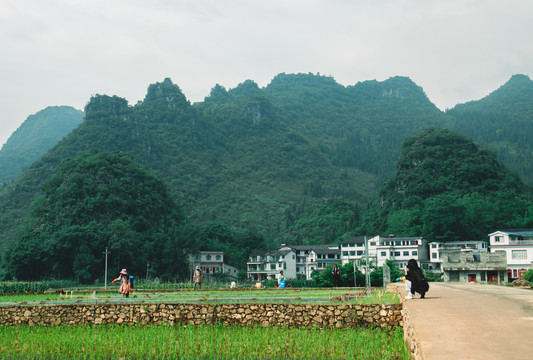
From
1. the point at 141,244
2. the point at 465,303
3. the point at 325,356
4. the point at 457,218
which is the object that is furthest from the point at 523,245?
the point at 141,244

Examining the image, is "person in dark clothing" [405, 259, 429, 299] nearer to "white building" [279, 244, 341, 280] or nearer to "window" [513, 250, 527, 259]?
"window" [513, 250, 527, 259]

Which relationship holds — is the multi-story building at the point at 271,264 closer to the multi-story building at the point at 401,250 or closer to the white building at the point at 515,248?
the multi-story building at the point at 401,250

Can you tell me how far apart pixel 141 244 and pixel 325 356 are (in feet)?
296

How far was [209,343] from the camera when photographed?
1938 cm

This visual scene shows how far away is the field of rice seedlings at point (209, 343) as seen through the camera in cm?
1745

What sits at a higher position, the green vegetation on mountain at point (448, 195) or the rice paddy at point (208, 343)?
the green vegetation on mountain at point (448, 195)

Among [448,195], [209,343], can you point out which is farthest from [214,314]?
[448,195]

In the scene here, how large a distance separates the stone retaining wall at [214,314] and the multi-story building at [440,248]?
75.4 meters

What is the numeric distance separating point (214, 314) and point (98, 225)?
84624 millimetres

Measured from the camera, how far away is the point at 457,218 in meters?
100

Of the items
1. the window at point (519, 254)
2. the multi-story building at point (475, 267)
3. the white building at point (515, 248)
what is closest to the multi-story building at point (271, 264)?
the white building at point (515, 248)

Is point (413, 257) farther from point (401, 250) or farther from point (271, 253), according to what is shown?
point (271, 253)

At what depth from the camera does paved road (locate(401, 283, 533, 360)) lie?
10453mm

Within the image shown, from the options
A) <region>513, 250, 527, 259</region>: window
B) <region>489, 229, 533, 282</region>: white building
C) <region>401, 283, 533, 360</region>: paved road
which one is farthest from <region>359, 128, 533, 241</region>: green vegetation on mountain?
<region>401, 283, 533, 360</region>: paved road
